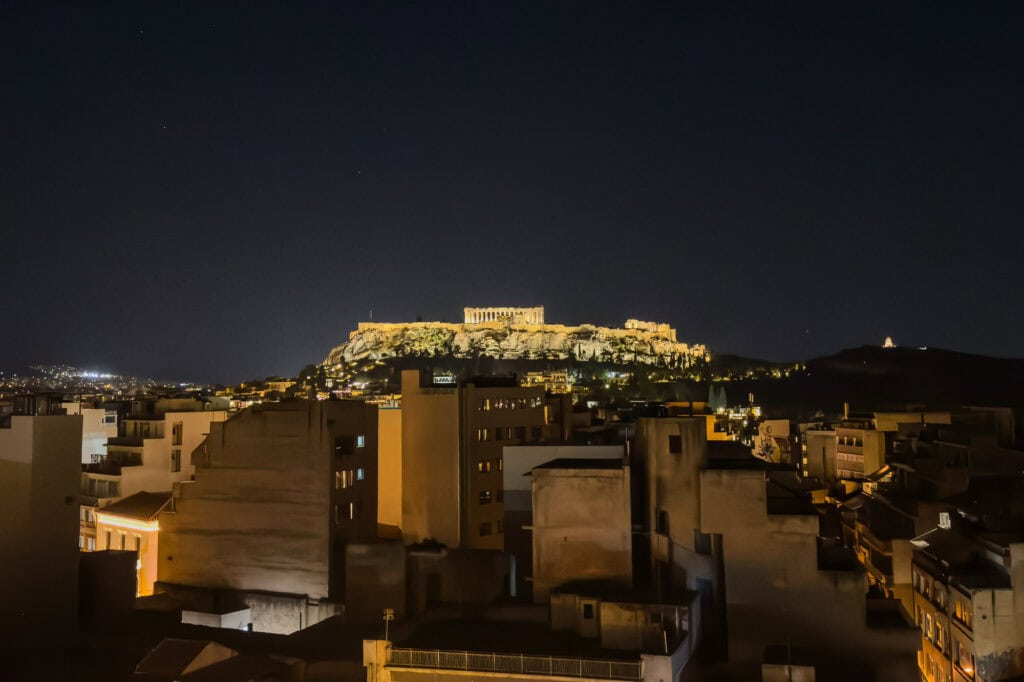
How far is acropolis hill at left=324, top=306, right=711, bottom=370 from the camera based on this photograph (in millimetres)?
149250

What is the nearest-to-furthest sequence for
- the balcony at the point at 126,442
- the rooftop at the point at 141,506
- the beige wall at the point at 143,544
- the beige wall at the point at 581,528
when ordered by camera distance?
the beige wall at the point at 581,528, the beige wall at the point at 143,544, the rooftop at the point at 141,506, the balcony at the point at 126,442

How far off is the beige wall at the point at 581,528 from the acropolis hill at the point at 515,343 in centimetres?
12686

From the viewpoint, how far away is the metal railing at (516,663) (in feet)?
42.7

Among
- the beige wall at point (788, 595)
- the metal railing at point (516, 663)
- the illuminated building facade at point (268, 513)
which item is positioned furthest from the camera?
the illuminated building facade at point (268, 513)

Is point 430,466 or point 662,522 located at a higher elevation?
point 430,466

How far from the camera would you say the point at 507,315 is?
170125 millimetres

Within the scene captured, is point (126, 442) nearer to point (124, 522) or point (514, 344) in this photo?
point (124, 522)

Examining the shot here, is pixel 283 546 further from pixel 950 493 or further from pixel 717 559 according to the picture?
pixel 950 493

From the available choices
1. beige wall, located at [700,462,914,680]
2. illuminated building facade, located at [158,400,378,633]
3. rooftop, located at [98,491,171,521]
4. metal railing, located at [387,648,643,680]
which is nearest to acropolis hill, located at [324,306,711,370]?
rooftop, located at [98,491,171,521]

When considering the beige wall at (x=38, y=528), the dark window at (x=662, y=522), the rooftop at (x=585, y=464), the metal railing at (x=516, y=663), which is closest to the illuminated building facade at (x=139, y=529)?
the beige wall at (x=38, y=528)

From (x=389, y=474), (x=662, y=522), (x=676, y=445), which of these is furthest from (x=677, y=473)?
(x=389, y=474)

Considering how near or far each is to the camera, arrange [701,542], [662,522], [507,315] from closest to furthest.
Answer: [701,542]
[662,522]
[507,315]

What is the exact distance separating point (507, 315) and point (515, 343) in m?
15.9

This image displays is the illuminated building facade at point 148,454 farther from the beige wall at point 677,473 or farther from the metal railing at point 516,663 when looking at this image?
the beige wall at point 677,473
